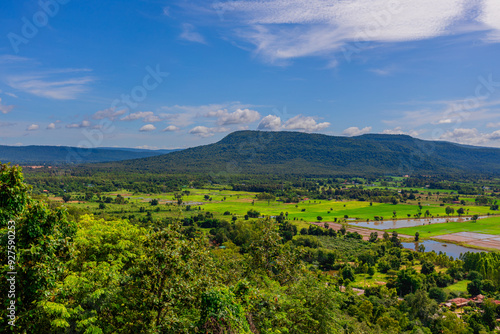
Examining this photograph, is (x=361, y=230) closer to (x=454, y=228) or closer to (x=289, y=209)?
(x=454, y=228)

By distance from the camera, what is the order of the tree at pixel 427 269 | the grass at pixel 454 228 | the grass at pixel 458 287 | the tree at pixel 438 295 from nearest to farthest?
the tree at pixel 438 295 < the grass at pixel 458 287 < the tree at pixel 427 269 < the grass at pixel 454 228

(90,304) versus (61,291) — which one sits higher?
(61,291)

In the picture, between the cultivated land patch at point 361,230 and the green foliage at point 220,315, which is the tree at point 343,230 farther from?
the green foliage at point 220,315

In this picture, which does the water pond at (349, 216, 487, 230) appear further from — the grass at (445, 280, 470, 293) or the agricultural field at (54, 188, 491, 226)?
the grass at (445, 280, 470, 293)

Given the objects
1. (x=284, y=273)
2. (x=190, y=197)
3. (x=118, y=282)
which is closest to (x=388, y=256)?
(x=284, y=273)

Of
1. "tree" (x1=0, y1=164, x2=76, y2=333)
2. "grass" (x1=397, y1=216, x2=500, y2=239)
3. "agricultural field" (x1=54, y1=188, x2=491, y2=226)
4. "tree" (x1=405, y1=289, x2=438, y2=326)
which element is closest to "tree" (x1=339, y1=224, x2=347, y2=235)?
"agricultural field" (x1=54, y1=188, x2=491, y2=226)

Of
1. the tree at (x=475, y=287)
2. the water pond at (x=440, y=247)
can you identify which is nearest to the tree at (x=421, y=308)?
the tree at (x=475, y=287)

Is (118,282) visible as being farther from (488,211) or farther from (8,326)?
(488,211)
